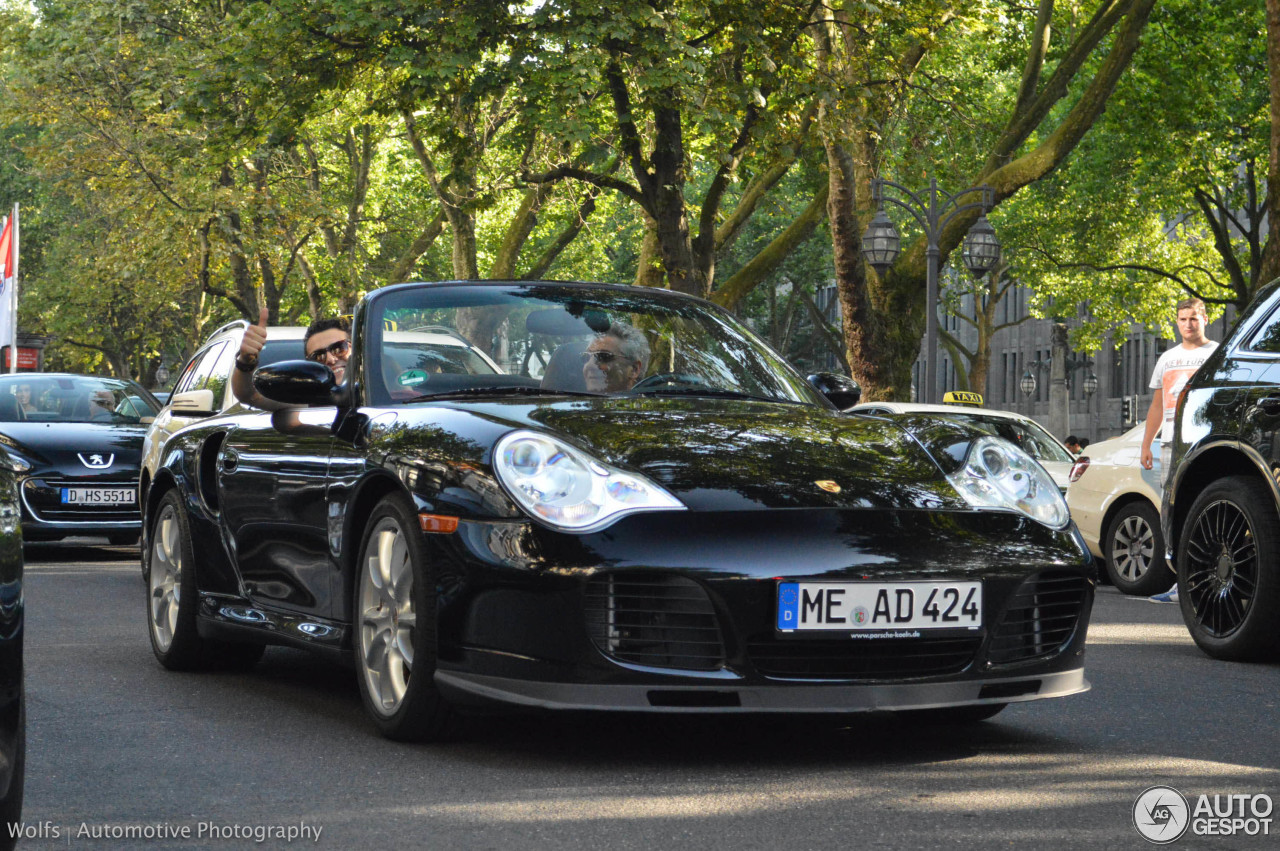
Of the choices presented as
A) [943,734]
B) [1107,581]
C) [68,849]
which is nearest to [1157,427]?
[1107,581]

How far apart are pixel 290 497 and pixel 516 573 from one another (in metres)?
1.58

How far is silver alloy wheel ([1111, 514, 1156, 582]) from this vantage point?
42.8 ft

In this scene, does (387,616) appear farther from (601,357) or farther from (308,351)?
(308,351)

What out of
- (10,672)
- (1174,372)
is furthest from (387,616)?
(1174,372)

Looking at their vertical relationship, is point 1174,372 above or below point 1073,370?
below

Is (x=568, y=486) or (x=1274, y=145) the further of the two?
(x=1274, y=145)

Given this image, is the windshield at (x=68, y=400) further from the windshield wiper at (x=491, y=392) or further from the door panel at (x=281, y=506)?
the windshield wiper at (x=491, y=392)

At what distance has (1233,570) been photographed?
26.6 feet

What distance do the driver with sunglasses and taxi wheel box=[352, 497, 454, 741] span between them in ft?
5.93

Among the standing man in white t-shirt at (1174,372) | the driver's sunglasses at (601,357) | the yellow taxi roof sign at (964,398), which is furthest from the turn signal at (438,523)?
the yellow taxi roof sign at (964,398)

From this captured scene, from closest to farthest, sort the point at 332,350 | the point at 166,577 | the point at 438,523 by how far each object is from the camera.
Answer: the point at 438,523 < the point at 166,577 < the point at 332,350

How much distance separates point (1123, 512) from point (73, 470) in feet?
26.5

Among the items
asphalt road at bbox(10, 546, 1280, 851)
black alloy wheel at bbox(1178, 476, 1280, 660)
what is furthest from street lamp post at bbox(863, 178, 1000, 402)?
asphalt road at bbox(10, 546, 1280, 851)

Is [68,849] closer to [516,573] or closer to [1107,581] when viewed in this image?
[516,573]
